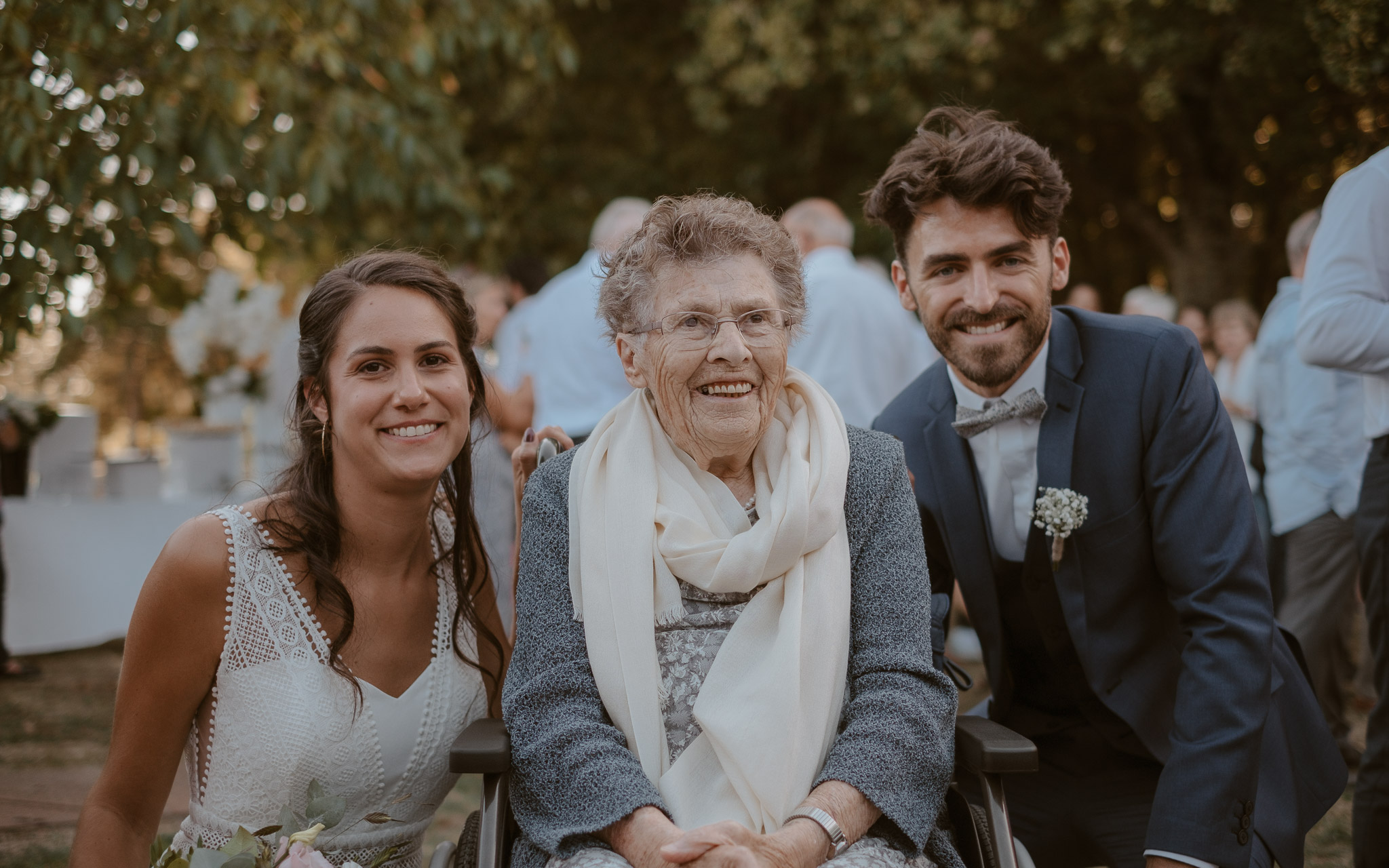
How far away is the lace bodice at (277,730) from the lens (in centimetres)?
A: 238

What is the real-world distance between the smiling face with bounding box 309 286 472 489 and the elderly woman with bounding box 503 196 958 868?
25 cm

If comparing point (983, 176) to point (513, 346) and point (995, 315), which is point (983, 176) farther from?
point (513, 346)

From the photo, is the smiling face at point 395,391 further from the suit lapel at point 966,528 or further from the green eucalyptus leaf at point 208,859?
the suit lapel at point 966,528

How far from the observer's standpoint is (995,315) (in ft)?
8.42

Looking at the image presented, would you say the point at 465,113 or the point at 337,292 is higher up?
the point at 465,113

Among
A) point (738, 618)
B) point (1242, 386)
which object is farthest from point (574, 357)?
point (1242, 386)

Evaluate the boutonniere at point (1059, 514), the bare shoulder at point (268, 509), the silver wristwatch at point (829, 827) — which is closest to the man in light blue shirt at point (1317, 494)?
the boutonniere at point (1059, 514)

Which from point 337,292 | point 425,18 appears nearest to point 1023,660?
point 337,292

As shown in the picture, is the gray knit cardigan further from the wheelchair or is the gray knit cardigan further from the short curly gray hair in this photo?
the short curly gray hair

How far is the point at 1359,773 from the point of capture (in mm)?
2812

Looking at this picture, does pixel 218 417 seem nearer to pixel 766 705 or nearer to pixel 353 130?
pixel 353 130

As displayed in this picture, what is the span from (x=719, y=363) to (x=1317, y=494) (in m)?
3.60

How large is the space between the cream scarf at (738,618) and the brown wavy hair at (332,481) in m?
0.44

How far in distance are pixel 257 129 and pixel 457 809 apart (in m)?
3.12
